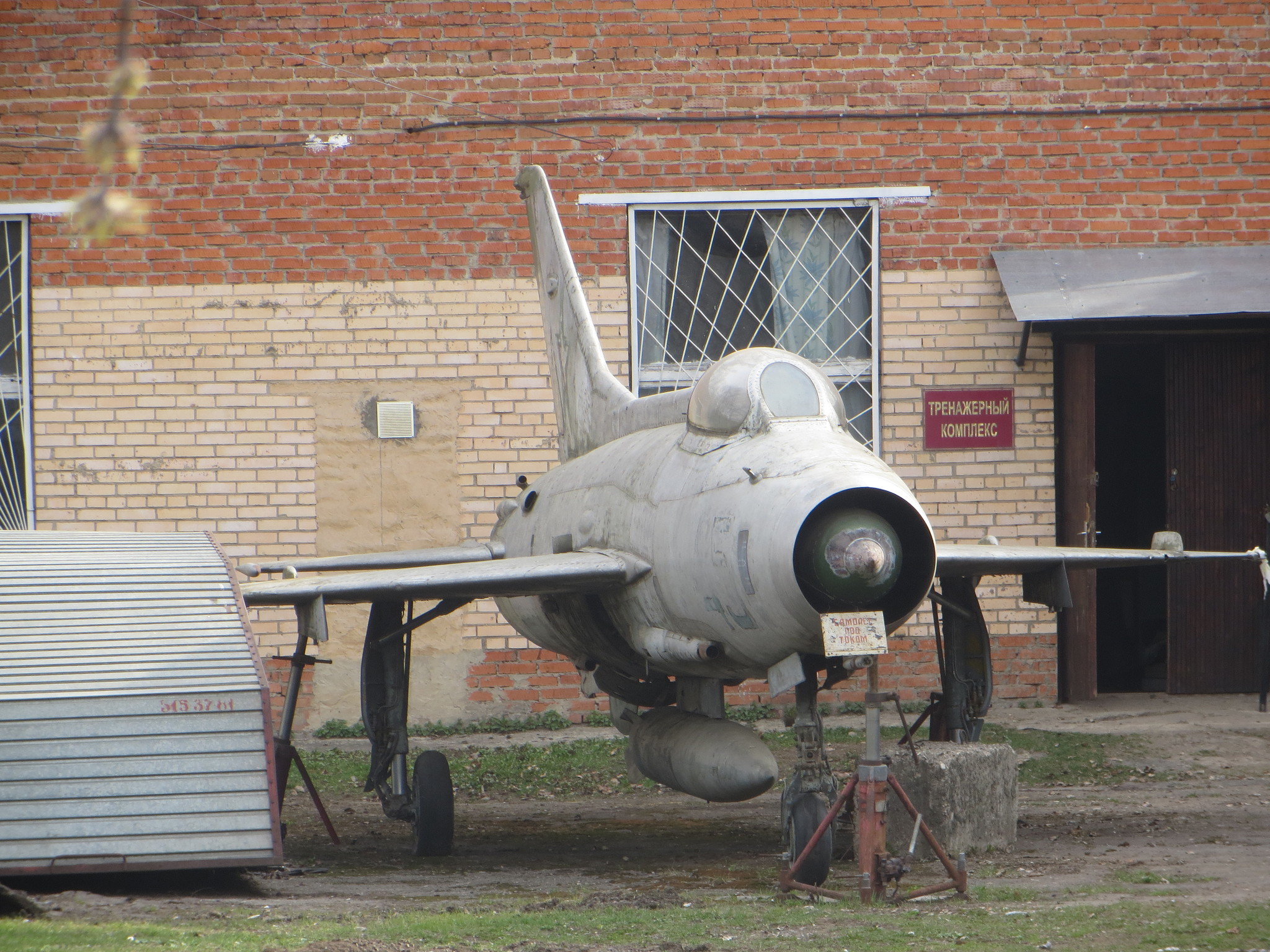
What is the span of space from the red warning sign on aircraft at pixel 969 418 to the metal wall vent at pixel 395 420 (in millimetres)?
4691

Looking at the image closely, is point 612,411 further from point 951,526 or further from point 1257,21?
point 1257,21

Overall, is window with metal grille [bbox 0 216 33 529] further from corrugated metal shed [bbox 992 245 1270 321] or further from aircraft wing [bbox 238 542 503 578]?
corrugated metal shed [bbox 992 245 1270 321]

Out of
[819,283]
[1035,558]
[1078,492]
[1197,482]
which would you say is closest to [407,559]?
[1035,558]

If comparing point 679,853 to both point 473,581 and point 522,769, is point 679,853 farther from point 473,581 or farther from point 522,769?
point 522,769

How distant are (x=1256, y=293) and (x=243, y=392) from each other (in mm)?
8919

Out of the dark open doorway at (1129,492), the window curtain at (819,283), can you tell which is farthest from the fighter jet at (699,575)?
the dark open doorway at (1129,492)

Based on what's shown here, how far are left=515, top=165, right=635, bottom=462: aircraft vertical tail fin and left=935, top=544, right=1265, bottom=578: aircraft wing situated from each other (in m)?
2.32

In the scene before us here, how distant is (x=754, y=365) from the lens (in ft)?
23.1

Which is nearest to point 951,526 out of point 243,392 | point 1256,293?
point 1256,293

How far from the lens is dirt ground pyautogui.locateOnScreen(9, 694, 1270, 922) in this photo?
21.4 feet

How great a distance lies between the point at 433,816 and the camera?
8273 mm

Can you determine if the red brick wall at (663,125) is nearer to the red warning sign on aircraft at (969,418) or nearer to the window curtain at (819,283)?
the window curtain at (819,283)

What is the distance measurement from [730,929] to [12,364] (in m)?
9.68

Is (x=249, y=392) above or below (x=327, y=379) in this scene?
below
